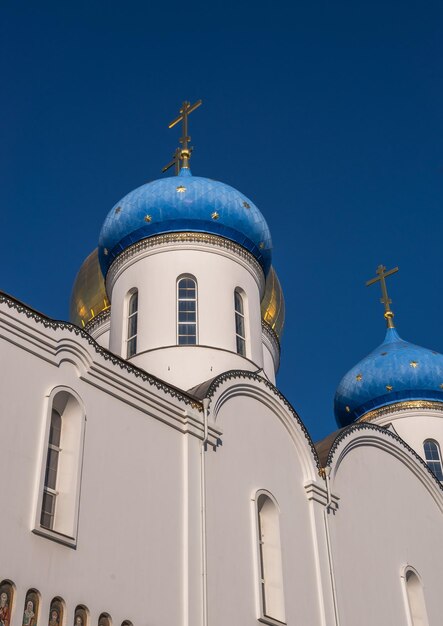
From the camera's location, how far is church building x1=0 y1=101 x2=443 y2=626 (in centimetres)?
785

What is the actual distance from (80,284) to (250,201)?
15.8ft

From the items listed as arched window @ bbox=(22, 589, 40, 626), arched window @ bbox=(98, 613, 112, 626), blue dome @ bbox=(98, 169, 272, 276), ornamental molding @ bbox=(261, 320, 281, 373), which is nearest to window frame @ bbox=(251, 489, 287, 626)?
arched window @ bbox=(98, 613, 112, 626)

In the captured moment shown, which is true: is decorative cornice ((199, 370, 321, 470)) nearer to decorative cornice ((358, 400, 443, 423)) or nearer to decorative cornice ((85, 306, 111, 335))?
decorative cornice ((85, 306, 111, 335))

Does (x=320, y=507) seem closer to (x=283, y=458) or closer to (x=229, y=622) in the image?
(x=283, y=458)

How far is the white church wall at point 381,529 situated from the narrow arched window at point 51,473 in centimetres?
414

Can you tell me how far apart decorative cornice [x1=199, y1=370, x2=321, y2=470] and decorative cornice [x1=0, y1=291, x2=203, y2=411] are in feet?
1.40

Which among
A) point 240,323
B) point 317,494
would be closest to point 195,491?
point 317,494

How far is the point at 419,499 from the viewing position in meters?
13.2

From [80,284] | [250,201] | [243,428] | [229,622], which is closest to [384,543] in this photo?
[243,428]

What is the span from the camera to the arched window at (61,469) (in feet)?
25.5

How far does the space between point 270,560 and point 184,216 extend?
544cm

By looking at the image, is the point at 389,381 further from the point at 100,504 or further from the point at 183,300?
the point at 100,504

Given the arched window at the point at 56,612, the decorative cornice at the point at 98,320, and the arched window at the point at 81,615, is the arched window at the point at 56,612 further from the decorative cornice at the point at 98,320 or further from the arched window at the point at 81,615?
the decorative cornice at the point at 98,320

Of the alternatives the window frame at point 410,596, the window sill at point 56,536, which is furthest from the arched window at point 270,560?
the window frame at point 410,596
